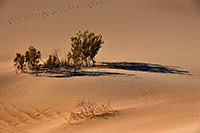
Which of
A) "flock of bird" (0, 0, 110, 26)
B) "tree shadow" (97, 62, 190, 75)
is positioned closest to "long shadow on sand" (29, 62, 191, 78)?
"tree shadow" (97, 62, 190, 75)

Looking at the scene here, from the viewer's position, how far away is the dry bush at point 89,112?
5.88 meters

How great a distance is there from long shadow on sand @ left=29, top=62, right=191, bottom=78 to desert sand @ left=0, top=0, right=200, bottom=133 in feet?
0.15

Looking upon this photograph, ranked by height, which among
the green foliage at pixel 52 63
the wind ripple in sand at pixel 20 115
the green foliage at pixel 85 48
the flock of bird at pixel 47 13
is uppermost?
the flock of bird at pixel 47 13

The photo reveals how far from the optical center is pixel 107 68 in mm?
10125

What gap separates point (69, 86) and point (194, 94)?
3724 mm

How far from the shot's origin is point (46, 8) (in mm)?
23031

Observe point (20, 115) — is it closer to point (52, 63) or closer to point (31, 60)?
point (31, 60)

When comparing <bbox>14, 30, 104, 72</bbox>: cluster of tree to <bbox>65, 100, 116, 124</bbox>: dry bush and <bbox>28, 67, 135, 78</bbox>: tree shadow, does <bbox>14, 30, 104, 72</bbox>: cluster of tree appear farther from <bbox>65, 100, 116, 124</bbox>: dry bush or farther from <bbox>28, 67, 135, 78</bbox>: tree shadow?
<bbox>65, 100, 116, 124</bbox>: dry bush

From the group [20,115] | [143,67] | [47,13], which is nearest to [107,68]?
[143,67]

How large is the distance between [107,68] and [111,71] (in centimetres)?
71

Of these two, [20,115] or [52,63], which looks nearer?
[20,115]

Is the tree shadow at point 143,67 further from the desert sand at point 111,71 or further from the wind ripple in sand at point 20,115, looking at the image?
the wind ripple in sand at point 20,115

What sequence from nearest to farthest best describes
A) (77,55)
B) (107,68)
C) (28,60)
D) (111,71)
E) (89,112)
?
(89,112) → (28,60) → (111,71) → (77,55) → (107,68)

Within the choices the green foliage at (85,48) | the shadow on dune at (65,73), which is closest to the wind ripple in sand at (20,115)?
the shadow on dune at (65,73)
